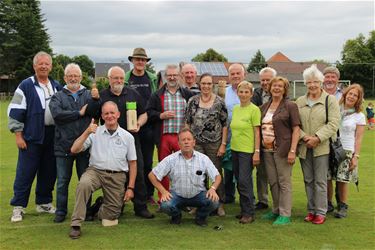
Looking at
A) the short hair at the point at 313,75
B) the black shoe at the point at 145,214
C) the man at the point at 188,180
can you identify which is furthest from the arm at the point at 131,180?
the short hair at the point at 313,75

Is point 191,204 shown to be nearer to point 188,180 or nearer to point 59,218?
point 188,180

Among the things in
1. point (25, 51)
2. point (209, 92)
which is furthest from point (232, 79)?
point (25, 51)

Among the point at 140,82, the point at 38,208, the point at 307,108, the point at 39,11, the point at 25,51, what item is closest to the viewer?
the point at 307,108

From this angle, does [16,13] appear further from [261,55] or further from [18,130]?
[18,130]

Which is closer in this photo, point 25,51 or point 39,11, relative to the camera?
point 25,51

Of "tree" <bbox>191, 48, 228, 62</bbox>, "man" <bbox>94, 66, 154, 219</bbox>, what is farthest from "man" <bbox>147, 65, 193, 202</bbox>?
"tree" <bbox>191, 48, 228, 62</bbox>

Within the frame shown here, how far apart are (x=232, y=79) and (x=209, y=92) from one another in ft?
2.18

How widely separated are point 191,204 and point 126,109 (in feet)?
5.40

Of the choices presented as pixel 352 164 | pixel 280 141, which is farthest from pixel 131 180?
pixel 352 164

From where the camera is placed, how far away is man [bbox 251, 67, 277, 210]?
6.12 meters

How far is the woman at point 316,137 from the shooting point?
5328 millimetres

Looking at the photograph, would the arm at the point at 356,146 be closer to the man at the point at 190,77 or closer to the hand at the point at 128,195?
the man at the point at 190,77

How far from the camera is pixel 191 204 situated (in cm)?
540

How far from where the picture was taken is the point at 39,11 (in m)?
64.9
